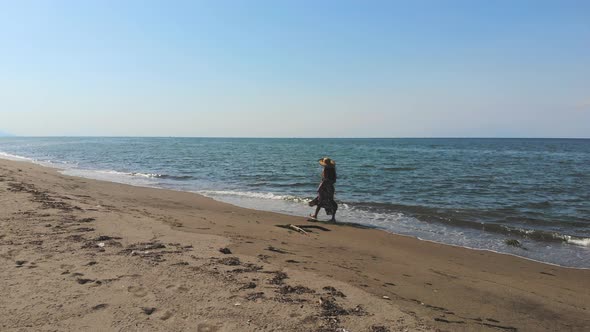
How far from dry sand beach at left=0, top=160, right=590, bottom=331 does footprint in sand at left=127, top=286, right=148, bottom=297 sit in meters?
0.01

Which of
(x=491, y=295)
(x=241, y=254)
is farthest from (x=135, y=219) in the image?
(x=491, y=295)

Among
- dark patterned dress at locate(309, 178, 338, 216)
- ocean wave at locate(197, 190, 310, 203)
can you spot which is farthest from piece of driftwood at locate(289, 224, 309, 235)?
ocean wave at locate(197, 190, 310, 203)

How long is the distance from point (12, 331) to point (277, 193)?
47.3ft

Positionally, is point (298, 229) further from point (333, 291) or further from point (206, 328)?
point (206, 328)

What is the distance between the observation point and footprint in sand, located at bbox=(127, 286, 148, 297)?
4.28m

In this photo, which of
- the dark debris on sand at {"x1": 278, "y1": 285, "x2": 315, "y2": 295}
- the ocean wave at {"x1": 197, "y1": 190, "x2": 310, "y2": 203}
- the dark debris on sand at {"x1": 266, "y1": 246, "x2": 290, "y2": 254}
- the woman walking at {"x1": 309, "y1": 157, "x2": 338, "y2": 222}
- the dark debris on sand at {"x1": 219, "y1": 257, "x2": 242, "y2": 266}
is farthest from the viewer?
the ocean wave at {"x1": 197, "y1": 190, "x2": 310, "y2": 203}

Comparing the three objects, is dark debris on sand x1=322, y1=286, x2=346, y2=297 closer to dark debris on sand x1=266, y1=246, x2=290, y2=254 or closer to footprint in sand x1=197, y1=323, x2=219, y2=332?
footprint in sand x1=197, y1=323, x2=219, y2=332

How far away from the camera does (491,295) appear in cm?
549

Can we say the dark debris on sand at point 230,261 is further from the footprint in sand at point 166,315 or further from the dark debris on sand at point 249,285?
the footprint in sand at point 166,315

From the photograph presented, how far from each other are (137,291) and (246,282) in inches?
52.9

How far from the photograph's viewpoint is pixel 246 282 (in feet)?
15.8

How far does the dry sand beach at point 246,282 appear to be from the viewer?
3.83 metres

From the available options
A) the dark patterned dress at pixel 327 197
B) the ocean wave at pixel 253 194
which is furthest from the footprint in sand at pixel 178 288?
the ocean wave at pixel 253 194

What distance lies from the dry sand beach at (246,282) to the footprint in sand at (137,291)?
0.01m
